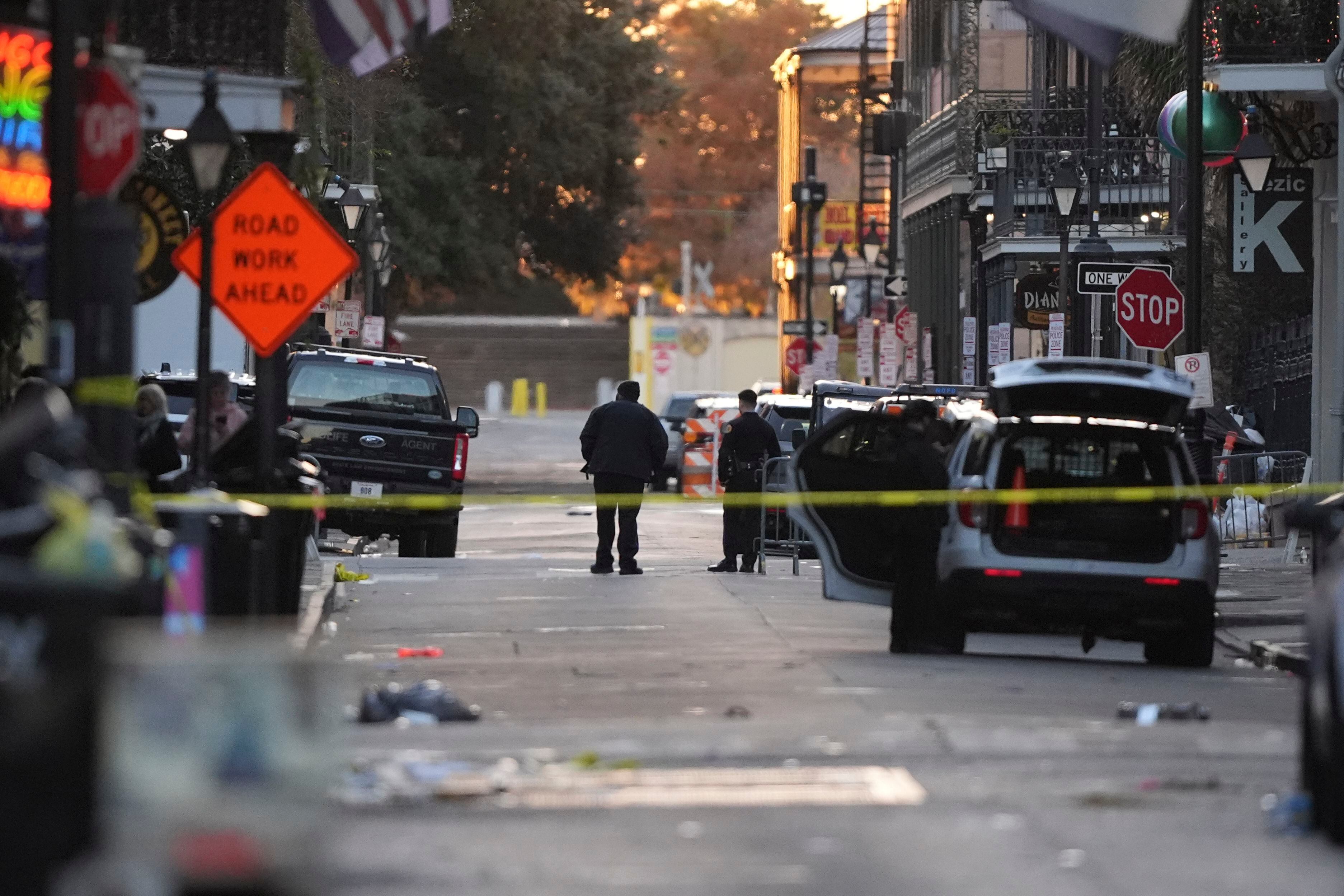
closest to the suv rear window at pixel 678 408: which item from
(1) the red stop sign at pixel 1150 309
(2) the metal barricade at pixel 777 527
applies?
(2) the metal barricade at pixel 777 527

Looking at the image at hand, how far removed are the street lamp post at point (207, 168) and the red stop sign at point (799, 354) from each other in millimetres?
43257

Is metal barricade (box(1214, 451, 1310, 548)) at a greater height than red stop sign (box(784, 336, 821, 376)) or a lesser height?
lesser

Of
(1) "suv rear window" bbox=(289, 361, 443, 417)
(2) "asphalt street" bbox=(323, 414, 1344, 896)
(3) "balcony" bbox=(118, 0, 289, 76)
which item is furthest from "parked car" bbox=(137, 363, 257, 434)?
(3) "balcony" bbox=(118, 0, 289, 76)

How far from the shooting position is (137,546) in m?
9.05

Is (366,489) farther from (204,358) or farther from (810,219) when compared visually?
(810,219)

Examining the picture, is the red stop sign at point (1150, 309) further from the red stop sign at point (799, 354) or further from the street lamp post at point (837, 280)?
the street lamp post at point (837, 280)

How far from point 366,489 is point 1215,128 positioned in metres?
9.47

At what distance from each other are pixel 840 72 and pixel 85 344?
7174cm

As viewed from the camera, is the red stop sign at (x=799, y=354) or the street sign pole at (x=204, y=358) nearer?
the street sign pole at (x=204, y=358)

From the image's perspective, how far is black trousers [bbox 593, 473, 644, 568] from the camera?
22.1 m

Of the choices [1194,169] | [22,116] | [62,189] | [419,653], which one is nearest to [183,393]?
[1194,169]

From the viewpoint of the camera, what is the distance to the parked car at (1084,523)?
48.2 ft

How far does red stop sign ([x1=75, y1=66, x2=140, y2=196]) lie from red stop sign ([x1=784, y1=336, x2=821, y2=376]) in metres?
46.8

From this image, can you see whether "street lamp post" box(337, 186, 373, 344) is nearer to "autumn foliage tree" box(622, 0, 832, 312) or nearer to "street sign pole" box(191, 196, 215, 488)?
"street sign pole" box(191, 196, 215, 488)
